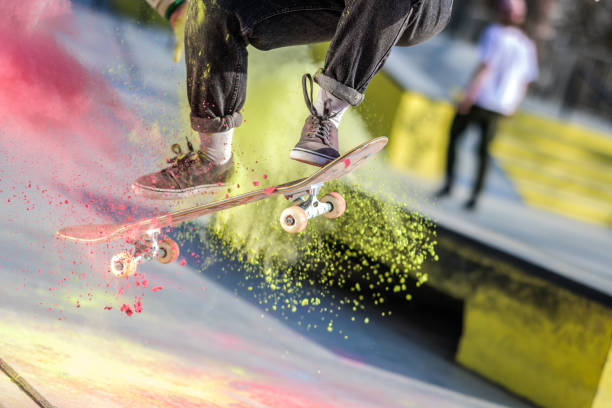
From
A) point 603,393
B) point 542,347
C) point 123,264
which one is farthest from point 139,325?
point 603,393

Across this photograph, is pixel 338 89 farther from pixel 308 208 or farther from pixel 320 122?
pixel 308 208

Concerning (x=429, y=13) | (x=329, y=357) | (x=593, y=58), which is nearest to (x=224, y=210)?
(x=329, y=357)

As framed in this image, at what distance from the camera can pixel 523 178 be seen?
2.54 meters

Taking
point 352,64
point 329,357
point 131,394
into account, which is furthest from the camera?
point 329,357

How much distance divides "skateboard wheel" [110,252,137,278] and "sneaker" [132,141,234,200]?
15 centimetres

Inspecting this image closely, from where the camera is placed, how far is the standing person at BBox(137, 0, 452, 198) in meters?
1.09

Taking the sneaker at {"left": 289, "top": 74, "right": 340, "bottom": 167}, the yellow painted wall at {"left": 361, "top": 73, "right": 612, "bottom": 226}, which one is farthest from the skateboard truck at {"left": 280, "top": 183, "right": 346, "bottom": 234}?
the yellow painted wall at {"left": 361, "top": 73, "right": 612, "bottom": 226}

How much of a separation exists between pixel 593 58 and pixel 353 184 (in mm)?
1820

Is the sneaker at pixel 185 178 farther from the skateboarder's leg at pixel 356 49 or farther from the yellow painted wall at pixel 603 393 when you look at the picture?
the yellow painted wall at pixel 603 393

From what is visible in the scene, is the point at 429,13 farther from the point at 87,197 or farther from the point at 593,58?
the point at 593,58

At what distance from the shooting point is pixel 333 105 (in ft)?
3.90

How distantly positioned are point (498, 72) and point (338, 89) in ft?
2.39

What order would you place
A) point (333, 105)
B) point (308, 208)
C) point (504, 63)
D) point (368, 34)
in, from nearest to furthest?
point (368, 34), point (333, 105), point (308, 208), point (504, 63)

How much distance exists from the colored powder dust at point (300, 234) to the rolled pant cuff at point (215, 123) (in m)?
0.10
